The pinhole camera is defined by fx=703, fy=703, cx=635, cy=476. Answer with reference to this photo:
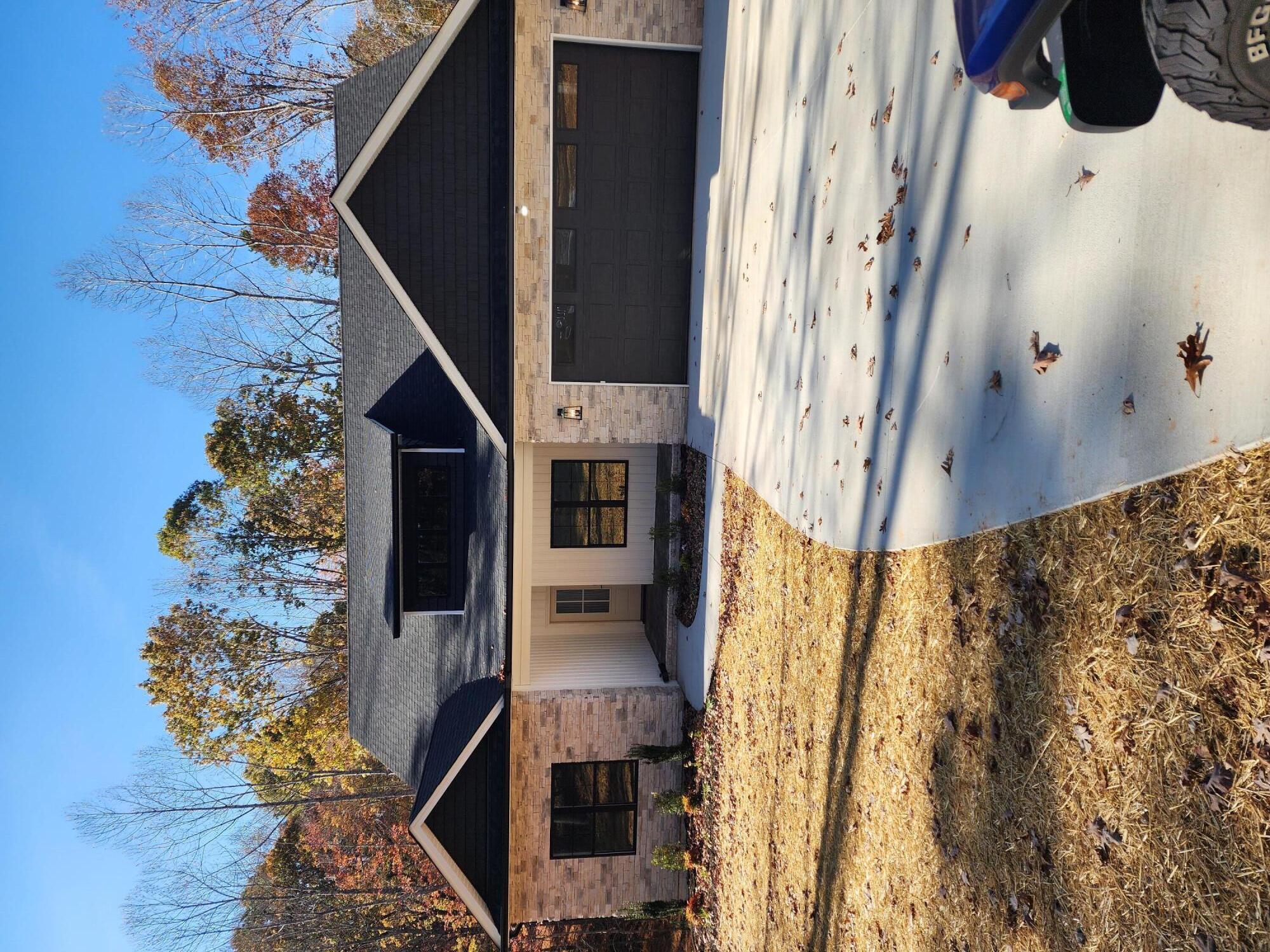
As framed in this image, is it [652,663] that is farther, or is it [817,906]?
[652,663]

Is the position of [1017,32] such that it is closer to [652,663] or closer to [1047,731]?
[1047,731]

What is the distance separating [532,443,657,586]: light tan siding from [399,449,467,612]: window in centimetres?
219

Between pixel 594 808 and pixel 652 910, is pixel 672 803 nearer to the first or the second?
pixel 594 808

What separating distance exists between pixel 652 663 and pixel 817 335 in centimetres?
858

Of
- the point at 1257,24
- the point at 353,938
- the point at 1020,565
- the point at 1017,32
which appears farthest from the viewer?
the point at 353,938

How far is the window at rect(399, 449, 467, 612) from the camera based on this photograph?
12703mm

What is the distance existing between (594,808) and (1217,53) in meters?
12.9

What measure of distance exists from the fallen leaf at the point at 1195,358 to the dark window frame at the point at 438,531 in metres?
11.4

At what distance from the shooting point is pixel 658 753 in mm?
12328

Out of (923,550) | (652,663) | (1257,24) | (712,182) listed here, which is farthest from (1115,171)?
(652,663)

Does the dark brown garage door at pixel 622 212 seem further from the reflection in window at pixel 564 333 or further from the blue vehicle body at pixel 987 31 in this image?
the blue vehicle body at pixel 987 31

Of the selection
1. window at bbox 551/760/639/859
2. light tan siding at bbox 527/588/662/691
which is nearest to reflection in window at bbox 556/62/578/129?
light tan siding at bbox 527/588/662/691

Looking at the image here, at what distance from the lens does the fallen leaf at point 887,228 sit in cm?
593

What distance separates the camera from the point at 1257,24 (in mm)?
2412
